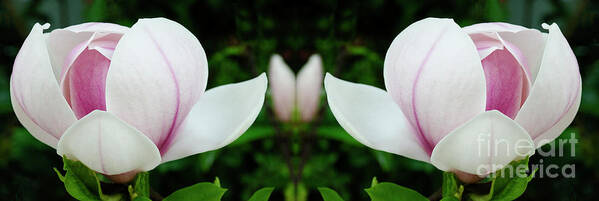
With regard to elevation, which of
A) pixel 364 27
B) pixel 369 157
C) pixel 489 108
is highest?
pixel 489 108

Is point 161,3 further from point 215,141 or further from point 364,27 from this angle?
point 215,141

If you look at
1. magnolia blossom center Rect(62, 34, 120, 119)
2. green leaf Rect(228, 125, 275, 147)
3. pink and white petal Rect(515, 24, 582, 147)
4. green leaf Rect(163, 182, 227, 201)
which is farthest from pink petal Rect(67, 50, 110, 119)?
green leaf Rect(228, 125, 275, 147)

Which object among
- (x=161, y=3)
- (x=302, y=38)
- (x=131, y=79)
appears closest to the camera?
(x=131, y=79)

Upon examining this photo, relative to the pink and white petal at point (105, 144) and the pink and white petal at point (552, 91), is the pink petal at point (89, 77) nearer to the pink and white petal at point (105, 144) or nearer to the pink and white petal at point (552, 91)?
the pink and white petal at point (105, 144)

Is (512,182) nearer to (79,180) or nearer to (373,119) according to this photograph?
(373,119)

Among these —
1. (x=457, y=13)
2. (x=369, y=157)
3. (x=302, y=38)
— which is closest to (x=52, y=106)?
(x=302, y=38)

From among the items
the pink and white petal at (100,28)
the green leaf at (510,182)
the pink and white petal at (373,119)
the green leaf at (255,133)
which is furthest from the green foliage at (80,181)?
the green leaf at (255,133)

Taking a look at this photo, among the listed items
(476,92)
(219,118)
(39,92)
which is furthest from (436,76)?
(39,92)
